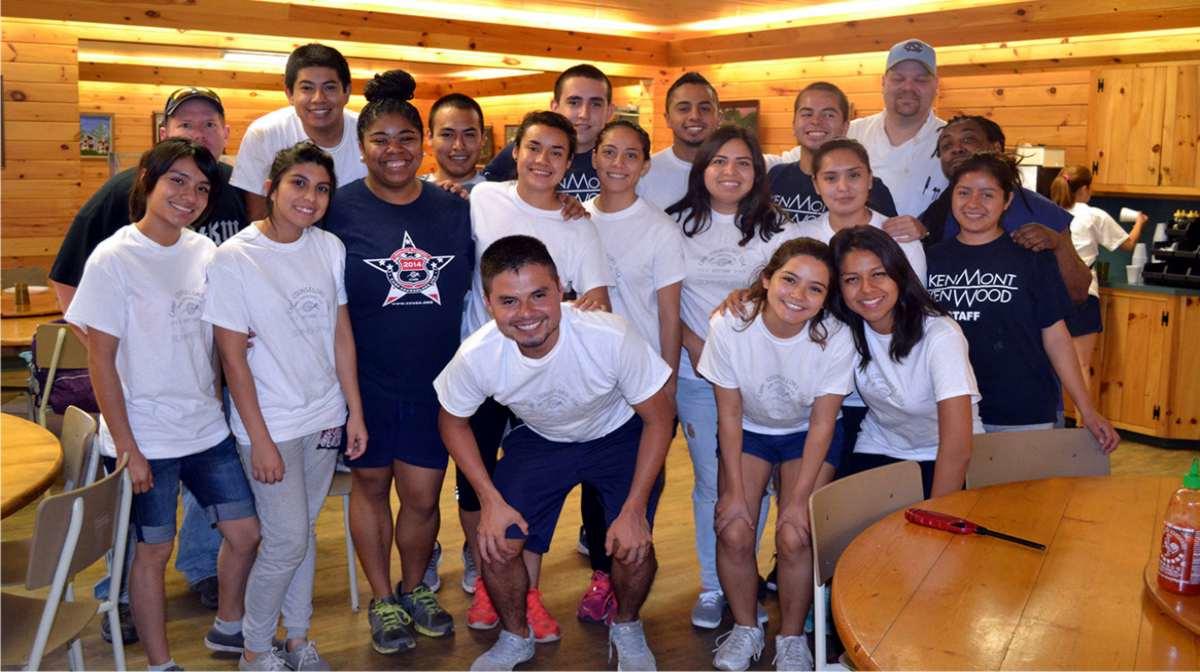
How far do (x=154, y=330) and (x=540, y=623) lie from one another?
4.88 feet

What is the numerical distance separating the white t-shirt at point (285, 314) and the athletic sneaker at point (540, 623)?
0.93m

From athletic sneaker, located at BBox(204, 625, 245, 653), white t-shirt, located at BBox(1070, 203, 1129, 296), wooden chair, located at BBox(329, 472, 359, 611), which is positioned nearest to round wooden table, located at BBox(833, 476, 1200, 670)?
wooden chair, located at BBox(329, 472, 359, 611)

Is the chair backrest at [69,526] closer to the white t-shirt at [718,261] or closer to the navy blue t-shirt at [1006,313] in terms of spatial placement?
the white t-shirt at [718,261]

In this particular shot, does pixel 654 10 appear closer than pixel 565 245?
No

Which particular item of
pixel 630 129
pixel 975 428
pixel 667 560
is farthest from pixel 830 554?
pixel 667 560

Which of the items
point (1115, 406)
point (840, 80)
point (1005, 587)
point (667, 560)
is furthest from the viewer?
point (840, 80)

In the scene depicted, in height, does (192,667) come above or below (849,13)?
below

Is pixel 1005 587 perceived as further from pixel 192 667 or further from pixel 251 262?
pixel 192 667

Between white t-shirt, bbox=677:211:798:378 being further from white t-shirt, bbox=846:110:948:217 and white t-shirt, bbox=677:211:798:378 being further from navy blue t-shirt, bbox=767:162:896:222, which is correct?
white t-shirt, bbox=846:110:948:217

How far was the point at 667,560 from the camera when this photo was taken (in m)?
4.20

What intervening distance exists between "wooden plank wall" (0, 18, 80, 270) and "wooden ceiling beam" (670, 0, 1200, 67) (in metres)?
4.76

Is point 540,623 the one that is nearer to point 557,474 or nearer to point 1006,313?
point 557,474

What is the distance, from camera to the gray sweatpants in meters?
2.99

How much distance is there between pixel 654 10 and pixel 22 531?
5.39 m
